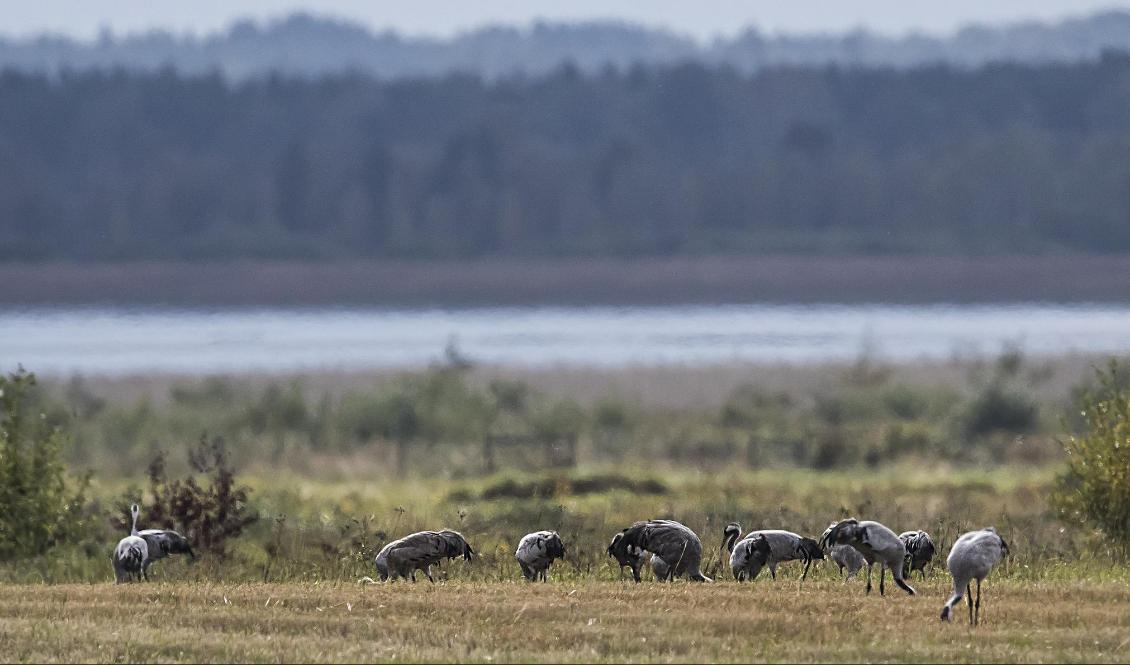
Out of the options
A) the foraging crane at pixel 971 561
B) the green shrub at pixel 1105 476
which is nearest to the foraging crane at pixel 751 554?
the foraging crane at pixel 971 561

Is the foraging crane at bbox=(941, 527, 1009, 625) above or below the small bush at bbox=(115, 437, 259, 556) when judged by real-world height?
above

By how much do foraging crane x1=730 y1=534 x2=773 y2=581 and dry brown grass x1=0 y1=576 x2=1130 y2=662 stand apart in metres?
0.62

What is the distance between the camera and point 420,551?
18.9 metres

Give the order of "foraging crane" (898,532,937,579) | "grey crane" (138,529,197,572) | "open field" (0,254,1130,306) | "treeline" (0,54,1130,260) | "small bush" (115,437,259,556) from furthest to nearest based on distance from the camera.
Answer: "treeline" (0,54,1130,260) → "open field" (0,254,1130,306) → "small bush" (115,437,259,556) → "grey crane" (138,529,197,572) → "foraging crane" (898,532,937,579)

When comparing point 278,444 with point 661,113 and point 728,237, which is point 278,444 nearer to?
point 728,237

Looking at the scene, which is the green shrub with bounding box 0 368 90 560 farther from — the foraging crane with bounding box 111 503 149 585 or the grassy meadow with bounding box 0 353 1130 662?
the foraging crane with bounding box 111 503 149 585

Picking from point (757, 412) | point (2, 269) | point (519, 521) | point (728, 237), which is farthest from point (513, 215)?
point (519, 521)

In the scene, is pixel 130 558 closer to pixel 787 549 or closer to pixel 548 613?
pixel 548 613

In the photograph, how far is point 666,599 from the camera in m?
16.7

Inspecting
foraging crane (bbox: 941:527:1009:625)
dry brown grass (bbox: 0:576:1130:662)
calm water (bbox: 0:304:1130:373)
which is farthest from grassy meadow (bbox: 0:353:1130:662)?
calm water (bbox: 0:304:1130:373)

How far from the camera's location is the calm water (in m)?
78.1

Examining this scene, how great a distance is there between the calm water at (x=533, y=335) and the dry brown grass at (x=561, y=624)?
52.2m

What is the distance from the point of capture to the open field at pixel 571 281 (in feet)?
349

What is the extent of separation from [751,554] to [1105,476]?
5.18 m
